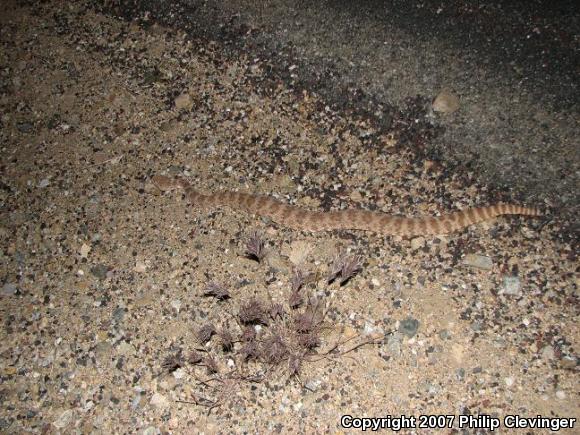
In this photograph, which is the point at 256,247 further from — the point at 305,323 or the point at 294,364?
the point at 294,364

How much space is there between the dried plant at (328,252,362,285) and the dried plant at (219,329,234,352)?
1080 millimetres

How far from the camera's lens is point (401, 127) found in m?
5.75

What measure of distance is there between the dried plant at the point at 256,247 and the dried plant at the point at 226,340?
0.81 metres

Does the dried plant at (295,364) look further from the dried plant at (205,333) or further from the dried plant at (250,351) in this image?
the dried plant at (205,333)

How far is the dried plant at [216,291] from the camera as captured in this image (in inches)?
181

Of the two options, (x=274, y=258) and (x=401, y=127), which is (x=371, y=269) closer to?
(x=274, y=258)

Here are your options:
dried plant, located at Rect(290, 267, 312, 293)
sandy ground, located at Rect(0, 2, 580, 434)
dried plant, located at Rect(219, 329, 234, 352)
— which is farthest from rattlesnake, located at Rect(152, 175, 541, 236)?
dried plant, located at Rect(219, 329, 234, 352)

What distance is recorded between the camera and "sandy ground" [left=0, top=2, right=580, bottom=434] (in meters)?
4.23

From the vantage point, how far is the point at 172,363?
4410 mm

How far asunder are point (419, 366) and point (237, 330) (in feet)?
5.50

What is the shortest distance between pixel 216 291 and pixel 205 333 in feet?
1.33

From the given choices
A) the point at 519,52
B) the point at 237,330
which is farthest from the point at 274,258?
the point at 519,52

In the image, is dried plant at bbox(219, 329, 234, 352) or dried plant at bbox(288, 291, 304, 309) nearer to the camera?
dried plant at bbox(219, 329, 234, 352)

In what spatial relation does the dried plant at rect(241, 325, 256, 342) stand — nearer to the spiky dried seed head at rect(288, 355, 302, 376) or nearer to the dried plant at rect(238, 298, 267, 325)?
the dried plant at rect(238, 298, 267, 325)
